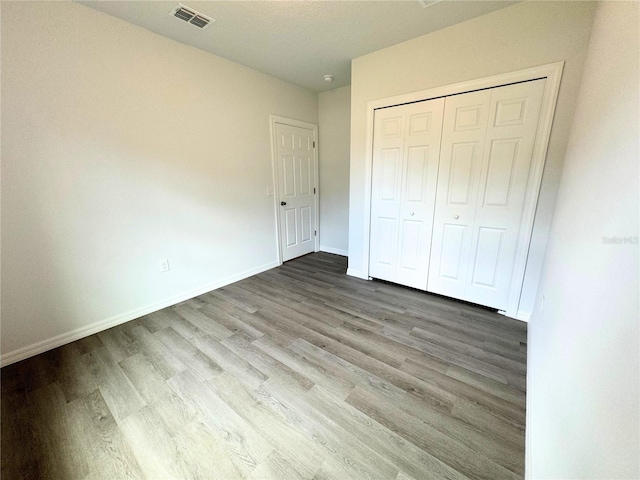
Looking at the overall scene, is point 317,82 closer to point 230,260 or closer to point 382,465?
point 230,260

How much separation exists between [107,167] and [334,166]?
288 cm

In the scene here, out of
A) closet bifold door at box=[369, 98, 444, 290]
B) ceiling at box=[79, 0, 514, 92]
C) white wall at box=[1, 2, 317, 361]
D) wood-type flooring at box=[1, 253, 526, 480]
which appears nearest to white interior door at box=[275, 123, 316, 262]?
white wall at box=[1, 2, 317, 361]

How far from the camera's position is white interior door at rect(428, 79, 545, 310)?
6.75ft

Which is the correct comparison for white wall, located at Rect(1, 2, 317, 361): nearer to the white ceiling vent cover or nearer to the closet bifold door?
the white ceiling vent cover

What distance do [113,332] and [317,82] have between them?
12.2 feet

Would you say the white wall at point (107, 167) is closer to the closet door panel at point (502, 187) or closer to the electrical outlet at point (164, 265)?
the electrical outlet at point (164, 265)

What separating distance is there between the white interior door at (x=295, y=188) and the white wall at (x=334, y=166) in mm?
198

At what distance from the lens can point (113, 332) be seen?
2189mm

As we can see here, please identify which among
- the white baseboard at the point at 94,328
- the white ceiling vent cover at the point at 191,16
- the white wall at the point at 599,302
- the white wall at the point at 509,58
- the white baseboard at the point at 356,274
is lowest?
the white baseboard at the point at 94,328

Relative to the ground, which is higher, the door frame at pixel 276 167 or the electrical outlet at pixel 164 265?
the door frame at pixel 276 167

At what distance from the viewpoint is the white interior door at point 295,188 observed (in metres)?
3.59

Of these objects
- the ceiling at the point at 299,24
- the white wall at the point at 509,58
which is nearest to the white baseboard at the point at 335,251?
the white wall at the point at 509,58

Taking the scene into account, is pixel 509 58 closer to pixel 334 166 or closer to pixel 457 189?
pixel 457 189

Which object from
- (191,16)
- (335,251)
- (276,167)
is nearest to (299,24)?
(191,16)
